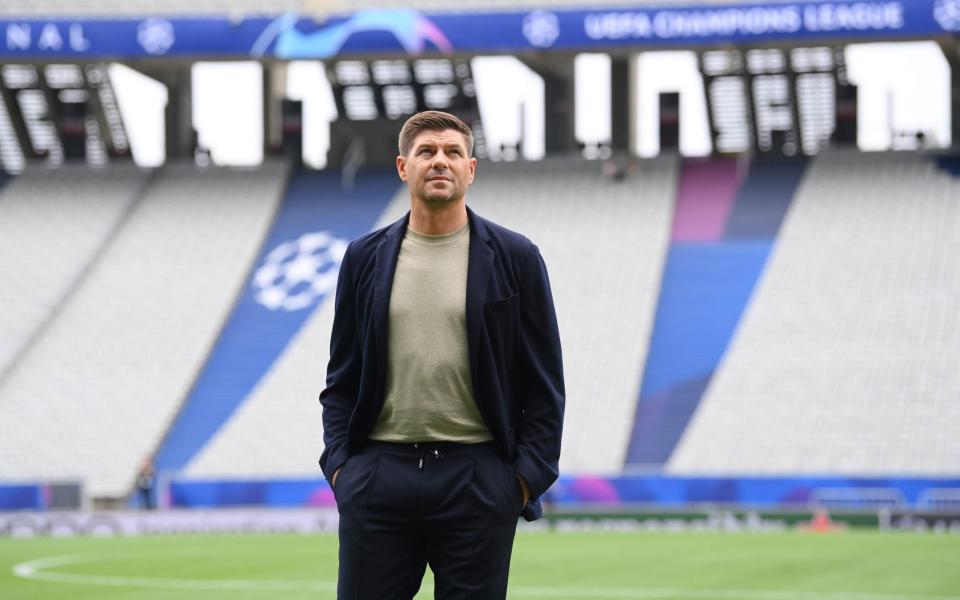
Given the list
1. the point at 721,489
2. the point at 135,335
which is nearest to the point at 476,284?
the point at 721,489

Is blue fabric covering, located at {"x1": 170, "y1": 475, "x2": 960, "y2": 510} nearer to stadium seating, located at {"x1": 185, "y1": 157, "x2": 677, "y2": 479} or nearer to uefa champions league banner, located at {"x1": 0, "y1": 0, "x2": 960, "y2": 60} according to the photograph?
stadium seating, located at {"x1": 185, "y1": 157, "x2": 677, "y2": 479}

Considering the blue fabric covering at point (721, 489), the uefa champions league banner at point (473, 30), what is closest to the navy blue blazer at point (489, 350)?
the blue fabric covering at point (721, 489)

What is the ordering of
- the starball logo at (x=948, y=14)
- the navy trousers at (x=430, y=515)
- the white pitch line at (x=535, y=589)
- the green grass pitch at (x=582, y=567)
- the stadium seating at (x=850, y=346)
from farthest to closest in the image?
the starball logo at (x=948, y=14)
the stadium seating at (x=850, y=346)
the green grass pitch at (x=582, y=567)
the white pitch line at (x=535, y=589)
the navy trousers at (x=430, y=515)

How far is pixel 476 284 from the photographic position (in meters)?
5.54

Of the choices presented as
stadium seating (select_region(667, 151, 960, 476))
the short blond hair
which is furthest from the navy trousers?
stadium seating (select_region(667, 151, 960, 476))

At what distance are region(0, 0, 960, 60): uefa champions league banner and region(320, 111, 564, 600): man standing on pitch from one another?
36710 millimetres

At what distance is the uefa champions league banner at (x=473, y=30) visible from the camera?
1602 inches

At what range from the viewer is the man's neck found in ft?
18.4

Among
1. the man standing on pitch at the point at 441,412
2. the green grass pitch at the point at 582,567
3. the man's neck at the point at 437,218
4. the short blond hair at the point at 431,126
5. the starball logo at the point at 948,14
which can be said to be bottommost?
the green grass pitch at the point at 582,567

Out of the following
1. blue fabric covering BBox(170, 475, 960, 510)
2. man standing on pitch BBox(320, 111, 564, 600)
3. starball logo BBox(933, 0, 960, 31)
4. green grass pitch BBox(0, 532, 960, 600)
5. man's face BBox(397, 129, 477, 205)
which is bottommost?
blue fabric covering BBox(170, 475, 960, 510)

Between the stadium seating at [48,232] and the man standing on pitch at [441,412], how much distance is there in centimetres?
3570

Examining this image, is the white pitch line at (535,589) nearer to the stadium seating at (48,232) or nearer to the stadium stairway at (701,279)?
the stadium stairway at (701,279)

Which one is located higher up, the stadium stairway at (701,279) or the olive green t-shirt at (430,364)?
the olive green t-shirt at (430,364)

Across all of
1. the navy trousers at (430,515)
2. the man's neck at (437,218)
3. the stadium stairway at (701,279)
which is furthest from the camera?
the stadium stairway at (701,279)
